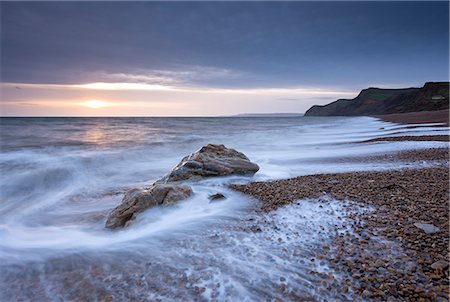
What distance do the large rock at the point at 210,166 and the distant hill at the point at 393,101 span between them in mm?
80687

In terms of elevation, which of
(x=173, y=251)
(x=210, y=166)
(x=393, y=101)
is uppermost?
(x=393, y=101)

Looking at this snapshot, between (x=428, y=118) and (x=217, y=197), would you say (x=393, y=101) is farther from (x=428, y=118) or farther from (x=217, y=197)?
(x=217, y=197)

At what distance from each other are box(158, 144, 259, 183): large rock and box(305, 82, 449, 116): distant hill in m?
80.7

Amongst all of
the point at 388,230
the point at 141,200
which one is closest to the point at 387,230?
the point at 388,230

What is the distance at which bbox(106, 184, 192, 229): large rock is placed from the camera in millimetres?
4812

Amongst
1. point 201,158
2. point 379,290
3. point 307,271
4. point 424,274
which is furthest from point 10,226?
point 424,274

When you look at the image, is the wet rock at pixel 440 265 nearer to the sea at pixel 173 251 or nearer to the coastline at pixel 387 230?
the coastline at pixel 387 230

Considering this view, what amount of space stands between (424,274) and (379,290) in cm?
52

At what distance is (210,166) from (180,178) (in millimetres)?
828

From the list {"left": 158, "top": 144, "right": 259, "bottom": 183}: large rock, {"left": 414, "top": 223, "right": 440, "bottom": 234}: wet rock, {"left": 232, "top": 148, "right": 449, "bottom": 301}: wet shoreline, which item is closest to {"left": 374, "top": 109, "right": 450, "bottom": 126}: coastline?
{"left": 232, "top": 148, "right": 449, "bottom": 301}: wet shoreline

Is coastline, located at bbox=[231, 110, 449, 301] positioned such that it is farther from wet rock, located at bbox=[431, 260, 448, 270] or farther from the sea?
the sea

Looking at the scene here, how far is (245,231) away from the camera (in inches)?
155

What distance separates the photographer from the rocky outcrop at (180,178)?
491 centimetres

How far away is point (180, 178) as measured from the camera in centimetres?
713
